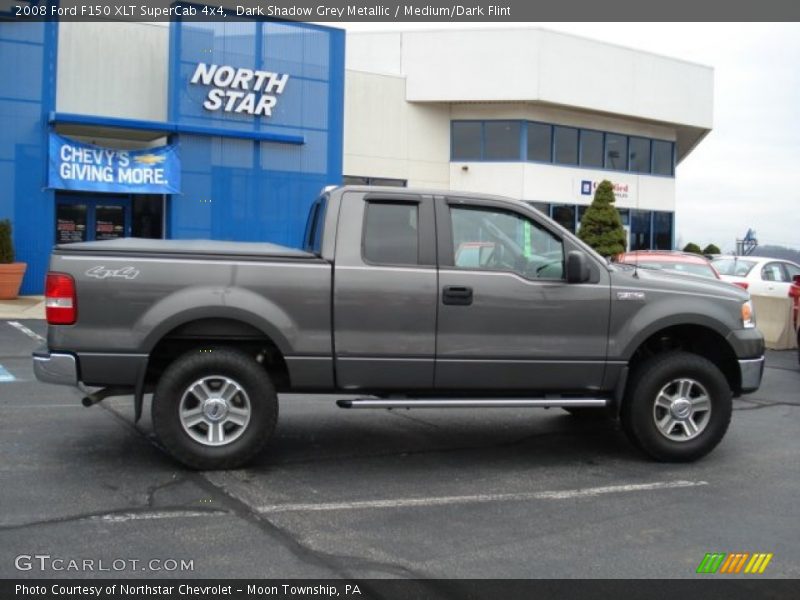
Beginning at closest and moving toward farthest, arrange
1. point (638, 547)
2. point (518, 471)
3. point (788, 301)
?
point (638, 547), point (518, 471), point (788, 301)

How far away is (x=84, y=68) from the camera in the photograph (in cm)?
2003

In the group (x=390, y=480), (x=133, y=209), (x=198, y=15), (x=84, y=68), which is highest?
(x=198, y=15)

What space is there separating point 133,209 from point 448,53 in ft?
37.8

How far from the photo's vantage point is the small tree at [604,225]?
87.6 ft

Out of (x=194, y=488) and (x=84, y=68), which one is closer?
(x=194, y=488)

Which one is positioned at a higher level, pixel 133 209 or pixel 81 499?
pixel 133 209

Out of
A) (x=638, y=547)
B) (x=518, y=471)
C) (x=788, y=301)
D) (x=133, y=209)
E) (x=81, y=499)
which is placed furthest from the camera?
(x=133, y=209)

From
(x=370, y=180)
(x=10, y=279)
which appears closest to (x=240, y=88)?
(x=370, y=180)

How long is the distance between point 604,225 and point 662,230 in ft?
19.6

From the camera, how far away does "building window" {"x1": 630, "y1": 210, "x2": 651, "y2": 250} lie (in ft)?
101

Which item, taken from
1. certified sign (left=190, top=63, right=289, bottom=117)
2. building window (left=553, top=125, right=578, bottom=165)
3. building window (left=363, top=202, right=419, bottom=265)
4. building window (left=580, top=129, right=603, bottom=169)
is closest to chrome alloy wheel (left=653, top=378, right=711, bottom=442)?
building window (left=363, top=202, right=419, bottom=265)

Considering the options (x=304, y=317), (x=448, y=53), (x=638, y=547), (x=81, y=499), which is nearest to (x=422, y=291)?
(x=304, y=317)

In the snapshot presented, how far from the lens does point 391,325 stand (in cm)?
582

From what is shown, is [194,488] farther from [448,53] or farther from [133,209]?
[448,53]
